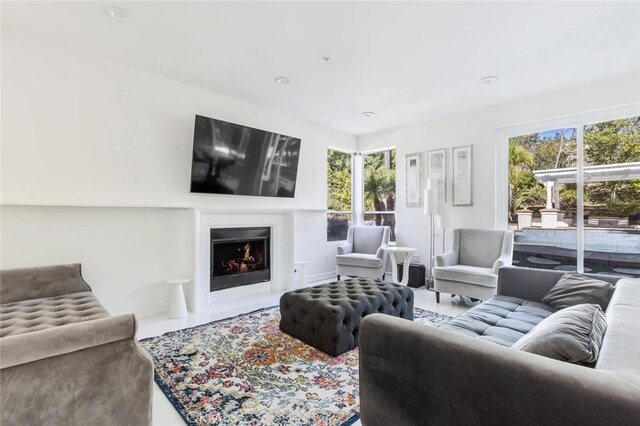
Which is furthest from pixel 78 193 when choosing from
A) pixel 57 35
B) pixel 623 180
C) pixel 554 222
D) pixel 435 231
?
pixel 623 180

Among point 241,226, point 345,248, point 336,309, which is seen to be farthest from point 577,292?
point 241,226

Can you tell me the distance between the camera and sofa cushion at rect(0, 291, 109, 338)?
196cm

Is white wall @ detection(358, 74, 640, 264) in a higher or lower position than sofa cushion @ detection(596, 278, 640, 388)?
higher

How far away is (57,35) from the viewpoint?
103 inches

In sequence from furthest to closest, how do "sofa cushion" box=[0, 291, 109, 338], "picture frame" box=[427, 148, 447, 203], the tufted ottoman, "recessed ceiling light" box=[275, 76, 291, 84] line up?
"picture frame" box=[427, 148, 447, 203] < "recessed ceiling light" box=[275, 76, 291, 84] < the tufted ottoman < "sofa cushion" box=[0, 291, 109, 338]

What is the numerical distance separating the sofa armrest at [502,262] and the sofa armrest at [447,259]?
0.55 metres

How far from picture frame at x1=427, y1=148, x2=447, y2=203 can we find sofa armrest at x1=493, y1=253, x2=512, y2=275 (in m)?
1.23

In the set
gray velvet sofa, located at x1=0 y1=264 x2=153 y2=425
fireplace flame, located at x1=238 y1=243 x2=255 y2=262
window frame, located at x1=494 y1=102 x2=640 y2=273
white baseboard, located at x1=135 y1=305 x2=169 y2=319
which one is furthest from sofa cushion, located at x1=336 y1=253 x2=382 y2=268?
gray velvet sofa, located at x1=0 y1=264 x2=153 y2=425

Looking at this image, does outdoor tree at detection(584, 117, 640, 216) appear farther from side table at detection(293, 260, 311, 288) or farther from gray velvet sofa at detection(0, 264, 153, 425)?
gray velvet sofa at detection(0, 264, 153, 425)

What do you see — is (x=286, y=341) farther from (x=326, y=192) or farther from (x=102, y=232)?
(x=326, y=192)

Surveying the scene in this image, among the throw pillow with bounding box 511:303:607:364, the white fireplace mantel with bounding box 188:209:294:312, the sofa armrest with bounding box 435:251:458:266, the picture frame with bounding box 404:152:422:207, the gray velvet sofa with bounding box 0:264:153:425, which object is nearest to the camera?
the throw pillow with bounding box 511:303:607:364

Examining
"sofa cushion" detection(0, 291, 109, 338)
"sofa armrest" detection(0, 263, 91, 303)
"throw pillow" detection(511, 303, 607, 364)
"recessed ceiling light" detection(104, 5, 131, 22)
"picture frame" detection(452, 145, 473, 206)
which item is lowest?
"sofa cushion" detection(0, 291, 109, 338)

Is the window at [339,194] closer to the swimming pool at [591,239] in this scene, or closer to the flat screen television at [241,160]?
the flat screen television at [241,160]

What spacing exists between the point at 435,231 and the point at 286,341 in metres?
3.13
